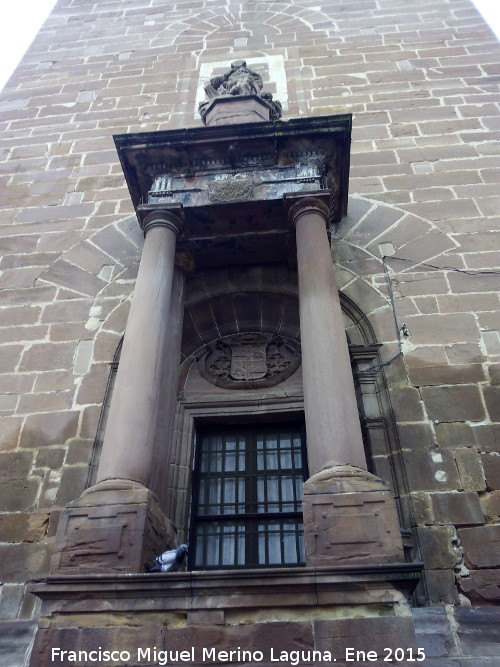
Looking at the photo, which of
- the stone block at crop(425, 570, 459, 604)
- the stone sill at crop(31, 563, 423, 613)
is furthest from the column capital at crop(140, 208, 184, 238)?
the stone block at crop(425, 570, 459, 604)

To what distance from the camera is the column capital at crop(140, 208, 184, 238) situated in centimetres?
621

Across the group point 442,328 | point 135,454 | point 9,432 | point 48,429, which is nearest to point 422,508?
point 442,328

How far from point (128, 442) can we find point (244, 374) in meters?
2.43

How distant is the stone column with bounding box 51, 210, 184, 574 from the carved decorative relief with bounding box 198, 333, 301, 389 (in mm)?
987

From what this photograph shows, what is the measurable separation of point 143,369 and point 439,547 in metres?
2.83

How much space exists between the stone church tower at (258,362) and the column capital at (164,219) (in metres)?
0.03

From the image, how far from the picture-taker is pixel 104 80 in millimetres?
10578

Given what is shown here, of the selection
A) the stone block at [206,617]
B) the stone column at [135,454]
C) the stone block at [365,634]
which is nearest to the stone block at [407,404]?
the stone column at [135,454]

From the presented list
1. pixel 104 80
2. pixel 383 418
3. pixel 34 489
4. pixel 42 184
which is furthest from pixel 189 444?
pixel 104 80

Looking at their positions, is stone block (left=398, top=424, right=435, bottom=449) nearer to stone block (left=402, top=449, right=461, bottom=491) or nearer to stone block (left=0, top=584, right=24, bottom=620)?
stone block (left=402, top=449, right=461, bottom=491)

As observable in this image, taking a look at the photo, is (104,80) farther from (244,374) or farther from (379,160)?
(244,374)

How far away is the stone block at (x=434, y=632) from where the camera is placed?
4.16 m

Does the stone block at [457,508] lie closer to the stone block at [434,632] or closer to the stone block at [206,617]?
the stone block at [434,632]

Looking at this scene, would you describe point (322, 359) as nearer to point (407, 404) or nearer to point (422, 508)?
point (407, 404)
